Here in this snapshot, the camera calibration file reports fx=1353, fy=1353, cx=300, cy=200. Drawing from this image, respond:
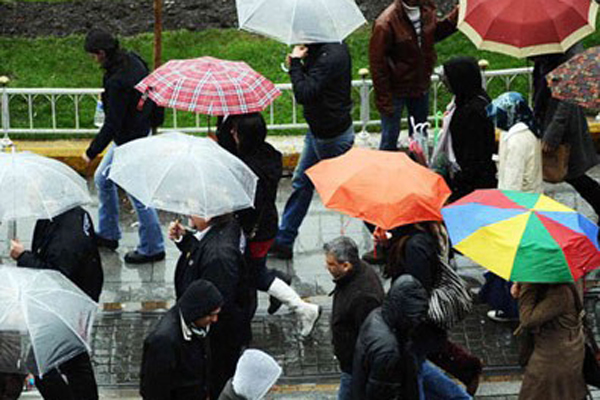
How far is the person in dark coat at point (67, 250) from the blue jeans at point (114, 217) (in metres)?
2.23

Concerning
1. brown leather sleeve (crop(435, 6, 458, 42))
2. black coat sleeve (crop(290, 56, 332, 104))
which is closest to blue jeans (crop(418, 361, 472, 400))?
black coat sleeve (crop(290, 56, 332, 104))

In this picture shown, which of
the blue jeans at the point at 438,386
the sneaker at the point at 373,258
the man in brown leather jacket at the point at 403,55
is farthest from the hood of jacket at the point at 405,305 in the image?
the man in brown leather jacket at the point at 403,55

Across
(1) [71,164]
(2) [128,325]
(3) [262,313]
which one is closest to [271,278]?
(3) [262,313]

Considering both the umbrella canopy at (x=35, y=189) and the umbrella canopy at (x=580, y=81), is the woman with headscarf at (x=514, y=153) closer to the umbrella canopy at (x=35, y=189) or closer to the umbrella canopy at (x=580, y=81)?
the umbrella canopy at (x=580, y=81)

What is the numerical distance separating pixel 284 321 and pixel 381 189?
6.44ft

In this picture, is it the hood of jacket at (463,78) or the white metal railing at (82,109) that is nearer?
the hood of jacket at (463,78)

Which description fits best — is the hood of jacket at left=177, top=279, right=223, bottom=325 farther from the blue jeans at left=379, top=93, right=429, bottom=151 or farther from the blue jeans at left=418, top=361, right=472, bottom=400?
the blue jeans at left=379, top=93, right=429, bottom=151

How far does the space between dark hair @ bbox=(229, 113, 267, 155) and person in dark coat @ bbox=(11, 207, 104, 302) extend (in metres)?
1.34

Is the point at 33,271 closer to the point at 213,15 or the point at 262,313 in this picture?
the point at 262,313

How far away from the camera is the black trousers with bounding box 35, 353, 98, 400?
831 centimetres

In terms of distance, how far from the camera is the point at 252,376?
272 inches

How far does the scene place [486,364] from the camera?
982cm

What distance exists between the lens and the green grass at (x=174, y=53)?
15.3 meters

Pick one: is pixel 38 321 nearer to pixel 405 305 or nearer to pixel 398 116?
pixel 405 305
